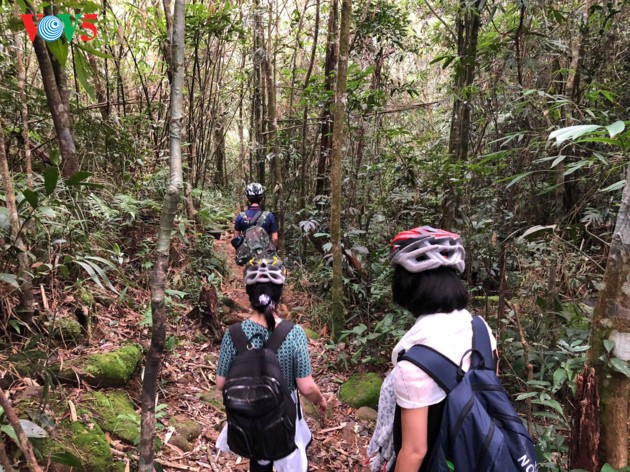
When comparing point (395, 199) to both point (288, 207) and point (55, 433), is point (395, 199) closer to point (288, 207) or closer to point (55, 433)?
point (288, 207)

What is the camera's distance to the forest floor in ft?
10.7

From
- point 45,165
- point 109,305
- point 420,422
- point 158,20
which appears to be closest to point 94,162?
point 45,165

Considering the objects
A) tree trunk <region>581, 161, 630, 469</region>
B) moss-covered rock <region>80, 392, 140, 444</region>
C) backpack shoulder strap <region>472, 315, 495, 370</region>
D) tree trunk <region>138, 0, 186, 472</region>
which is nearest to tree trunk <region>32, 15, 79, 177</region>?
moss-covered rock <region>80, 392, 140, 444</region>

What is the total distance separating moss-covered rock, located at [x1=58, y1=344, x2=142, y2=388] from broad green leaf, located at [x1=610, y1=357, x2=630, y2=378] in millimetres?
3384

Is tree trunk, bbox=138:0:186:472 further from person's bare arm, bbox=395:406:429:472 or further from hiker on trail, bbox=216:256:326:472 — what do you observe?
person's bare arm, bbox=395:406:429:472

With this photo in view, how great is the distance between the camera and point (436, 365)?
1456mm

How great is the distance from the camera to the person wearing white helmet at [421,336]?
1.45m

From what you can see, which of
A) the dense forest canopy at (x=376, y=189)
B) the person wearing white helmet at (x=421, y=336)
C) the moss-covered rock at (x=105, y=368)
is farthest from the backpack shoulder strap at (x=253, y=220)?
the person wearing white helmet at (x=421, y=336)

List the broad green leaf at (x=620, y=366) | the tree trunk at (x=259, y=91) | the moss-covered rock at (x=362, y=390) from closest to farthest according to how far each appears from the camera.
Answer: the broad green leaf at (x=620, y=366) → the moss-covered rock at (x=362, y=390) → the tree trunk at (x=259, y=91)

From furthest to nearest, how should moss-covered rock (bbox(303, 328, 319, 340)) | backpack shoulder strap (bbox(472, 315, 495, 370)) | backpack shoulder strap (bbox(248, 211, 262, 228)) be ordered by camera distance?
backpack shoulder strap (bbox(248, 211, 262, 228))
moss-covered rock (bbox(303, 328, 319, 340))
backpack shoulder strap (bbox(472, 315, 495, 370))

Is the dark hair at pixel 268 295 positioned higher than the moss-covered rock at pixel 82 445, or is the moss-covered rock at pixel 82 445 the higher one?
the dark hair at pixel 268 295

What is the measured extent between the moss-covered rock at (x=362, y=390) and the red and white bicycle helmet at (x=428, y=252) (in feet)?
9.87

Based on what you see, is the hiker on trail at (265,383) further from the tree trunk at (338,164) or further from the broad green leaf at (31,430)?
the tree trunk at (338,164)

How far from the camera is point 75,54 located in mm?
2156
